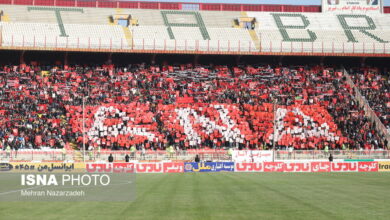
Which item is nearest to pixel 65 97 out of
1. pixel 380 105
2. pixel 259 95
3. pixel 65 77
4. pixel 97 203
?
pixel 65 77

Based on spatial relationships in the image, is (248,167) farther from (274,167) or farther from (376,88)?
(376,88)

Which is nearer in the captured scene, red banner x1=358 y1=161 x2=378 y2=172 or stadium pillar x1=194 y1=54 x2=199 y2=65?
red banner x1=358 y1=161 x2=378 y2=172

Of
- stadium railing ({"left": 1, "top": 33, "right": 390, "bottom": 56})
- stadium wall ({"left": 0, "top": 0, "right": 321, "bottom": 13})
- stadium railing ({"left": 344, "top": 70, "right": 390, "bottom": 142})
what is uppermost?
stadium wall ({"left": 0, "top": 0, "right": 321, "bottom": 13})

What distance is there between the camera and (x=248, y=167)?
52406 millimetres

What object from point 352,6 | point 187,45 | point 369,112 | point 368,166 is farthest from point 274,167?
point 352,6

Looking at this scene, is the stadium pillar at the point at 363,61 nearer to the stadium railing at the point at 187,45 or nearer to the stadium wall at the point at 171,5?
the stadium railing at the point at 187,45

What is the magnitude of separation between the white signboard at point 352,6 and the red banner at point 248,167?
42.4 m

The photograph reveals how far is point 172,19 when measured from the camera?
265 feet

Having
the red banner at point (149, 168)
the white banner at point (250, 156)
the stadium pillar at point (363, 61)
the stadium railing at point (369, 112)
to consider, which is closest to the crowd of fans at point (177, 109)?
the stadium railing at point (369, 112)

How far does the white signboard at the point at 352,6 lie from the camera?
86.9m

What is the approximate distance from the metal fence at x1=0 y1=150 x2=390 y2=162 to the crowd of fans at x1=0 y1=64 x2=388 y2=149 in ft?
11.1

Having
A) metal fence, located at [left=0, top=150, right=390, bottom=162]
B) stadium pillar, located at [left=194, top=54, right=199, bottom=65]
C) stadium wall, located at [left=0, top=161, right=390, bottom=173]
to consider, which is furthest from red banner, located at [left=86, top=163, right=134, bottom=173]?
stadium pillar, located at [left=194, top=54, right=199, bottom=65]

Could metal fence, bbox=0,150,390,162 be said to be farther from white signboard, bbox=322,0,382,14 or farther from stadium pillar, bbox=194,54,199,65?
white signboard, bbox=322,0,382,14

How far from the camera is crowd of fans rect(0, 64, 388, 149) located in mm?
59812
